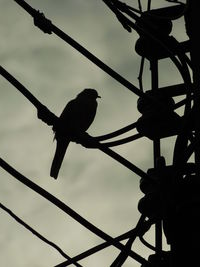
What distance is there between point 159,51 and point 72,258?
3.61ft

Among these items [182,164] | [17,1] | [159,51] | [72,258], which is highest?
[159,51]

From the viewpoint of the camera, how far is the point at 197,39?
2.07 meters

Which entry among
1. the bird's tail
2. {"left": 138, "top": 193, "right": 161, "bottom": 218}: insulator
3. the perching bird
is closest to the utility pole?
{"left": 138, "top": 193, "right": 161, "bottom": 218}: insulator

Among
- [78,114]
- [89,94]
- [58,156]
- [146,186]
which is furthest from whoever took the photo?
[89,94]

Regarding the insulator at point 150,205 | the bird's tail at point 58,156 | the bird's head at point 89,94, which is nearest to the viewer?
the insulator at point 150,205

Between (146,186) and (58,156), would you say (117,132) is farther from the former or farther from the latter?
(58,156)

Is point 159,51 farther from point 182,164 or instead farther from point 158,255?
point 158,255

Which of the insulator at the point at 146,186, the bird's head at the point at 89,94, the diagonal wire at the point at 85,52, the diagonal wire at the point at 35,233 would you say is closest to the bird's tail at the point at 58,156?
the bird's head at the point at 89,94

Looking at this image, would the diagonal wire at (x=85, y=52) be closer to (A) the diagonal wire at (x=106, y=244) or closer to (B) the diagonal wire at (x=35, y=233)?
(A) the diagonal wire at (x=106, y=244)

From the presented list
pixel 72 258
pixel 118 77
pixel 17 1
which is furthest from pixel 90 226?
pixel 17 1

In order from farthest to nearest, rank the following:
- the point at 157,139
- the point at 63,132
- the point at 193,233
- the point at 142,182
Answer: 1. the point at 63,132
2. the point at 157,139
3. the point at 142,182
4. the point at 193,233

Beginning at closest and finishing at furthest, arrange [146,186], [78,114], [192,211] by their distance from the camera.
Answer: [192,211] < [146,186] < [78,114]

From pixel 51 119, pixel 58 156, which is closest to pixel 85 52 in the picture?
pixel 51 119

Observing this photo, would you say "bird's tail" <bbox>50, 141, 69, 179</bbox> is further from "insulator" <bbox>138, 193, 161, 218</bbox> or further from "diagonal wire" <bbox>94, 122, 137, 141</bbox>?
"insulator" <bbox>138, 193, 161, 218</bbox>
